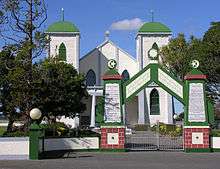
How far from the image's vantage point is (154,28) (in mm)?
58125

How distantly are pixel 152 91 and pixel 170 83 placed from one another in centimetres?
3025

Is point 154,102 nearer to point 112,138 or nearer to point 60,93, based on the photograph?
point 60,93

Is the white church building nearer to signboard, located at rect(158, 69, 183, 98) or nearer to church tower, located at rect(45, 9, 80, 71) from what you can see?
church tower, located at rect(45, 9, 80, 71)

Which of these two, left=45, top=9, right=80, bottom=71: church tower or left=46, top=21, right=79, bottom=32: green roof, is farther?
left=46, top=21, right=79, bottom=32: green roof

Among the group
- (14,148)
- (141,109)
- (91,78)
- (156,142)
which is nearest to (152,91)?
(141,109)

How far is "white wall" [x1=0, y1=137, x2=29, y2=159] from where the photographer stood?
2150 cm

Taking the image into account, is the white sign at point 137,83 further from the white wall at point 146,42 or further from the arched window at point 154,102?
the white wall at point 146,42

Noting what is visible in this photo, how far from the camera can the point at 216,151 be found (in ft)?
83.5

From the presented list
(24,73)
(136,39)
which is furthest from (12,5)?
(136,39)

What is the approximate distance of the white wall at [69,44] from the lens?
56.5 m

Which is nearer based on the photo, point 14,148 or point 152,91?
point 14,148

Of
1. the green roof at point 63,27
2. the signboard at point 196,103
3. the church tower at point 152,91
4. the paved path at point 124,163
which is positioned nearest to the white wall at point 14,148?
the paved path at point 124,163

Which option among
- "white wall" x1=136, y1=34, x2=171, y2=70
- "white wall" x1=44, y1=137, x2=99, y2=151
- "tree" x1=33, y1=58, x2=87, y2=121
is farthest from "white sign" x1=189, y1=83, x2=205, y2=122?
"white wall" x1=136, y1=34, x2=171, y2=70

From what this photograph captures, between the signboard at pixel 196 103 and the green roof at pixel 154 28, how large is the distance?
106 ft
